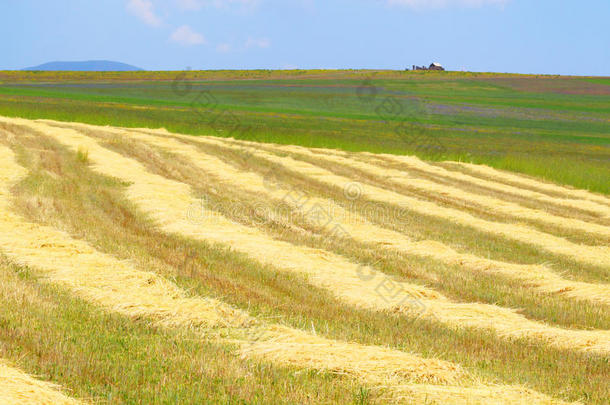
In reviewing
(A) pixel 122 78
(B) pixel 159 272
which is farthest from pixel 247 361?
(A) pixel 122 78

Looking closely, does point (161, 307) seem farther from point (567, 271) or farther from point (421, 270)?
point (567, 271)

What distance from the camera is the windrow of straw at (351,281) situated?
25.7ft

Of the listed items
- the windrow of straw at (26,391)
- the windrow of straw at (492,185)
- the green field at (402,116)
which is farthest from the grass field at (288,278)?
the green field at (402,116)

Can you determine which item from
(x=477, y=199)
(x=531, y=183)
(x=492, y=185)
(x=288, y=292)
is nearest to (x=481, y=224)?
(x=477, y=199)

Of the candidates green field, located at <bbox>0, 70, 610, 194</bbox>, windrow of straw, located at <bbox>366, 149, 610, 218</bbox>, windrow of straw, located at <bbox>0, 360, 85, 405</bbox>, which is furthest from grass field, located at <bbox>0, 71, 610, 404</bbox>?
green field, located at <bbox>0, 70, 610, 194</bbox>

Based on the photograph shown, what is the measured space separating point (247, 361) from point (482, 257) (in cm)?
752

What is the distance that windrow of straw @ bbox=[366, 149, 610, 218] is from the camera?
20.5 meters

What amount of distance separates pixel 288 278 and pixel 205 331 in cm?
298

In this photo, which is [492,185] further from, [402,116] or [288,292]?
[402,116]

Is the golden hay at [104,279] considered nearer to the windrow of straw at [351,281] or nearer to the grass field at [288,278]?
the grass field at [288,278]

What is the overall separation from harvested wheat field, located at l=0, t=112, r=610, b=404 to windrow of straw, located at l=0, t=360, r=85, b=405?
0.05 feet

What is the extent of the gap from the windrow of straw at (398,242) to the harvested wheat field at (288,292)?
6cm

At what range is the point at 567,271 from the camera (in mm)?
12000

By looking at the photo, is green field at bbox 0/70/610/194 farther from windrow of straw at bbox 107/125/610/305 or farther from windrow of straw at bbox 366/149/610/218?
windrow of straw at bbox 107/125/610/305
